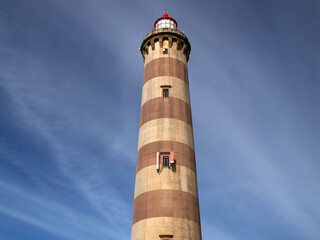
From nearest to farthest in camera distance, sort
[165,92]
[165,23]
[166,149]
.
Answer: [166,149], [165,92], [165,23]

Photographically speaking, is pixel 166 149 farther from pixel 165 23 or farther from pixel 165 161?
pixel 165 23

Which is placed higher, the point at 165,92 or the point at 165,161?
the point at 165,92

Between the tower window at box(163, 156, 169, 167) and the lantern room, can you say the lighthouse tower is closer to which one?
the tower window at box(163, 156, 169, 167)

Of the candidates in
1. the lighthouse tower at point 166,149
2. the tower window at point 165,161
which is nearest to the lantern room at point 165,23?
the lighthouse tower at point 166,149

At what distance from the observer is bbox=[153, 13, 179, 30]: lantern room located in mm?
41847

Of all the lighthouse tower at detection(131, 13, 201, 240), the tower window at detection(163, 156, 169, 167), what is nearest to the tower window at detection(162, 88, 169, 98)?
the lighthouse tower at detection(131, 13, 201, 240)

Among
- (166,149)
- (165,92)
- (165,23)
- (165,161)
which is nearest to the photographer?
(165,161)

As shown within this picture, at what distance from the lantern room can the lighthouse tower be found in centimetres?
325

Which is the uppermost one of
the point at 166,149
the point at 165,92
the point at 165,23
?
the point at 165,23

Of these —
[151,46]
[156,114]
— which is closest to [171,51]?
[151,46]

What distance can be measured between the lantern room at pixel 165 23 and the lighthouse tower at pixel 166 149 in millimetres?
3251

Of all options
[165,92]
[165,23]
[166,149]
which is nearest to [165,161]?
[166,149]

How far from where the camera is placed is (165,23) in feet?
138

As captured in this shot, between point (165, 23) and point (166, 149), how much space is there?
20.3m
